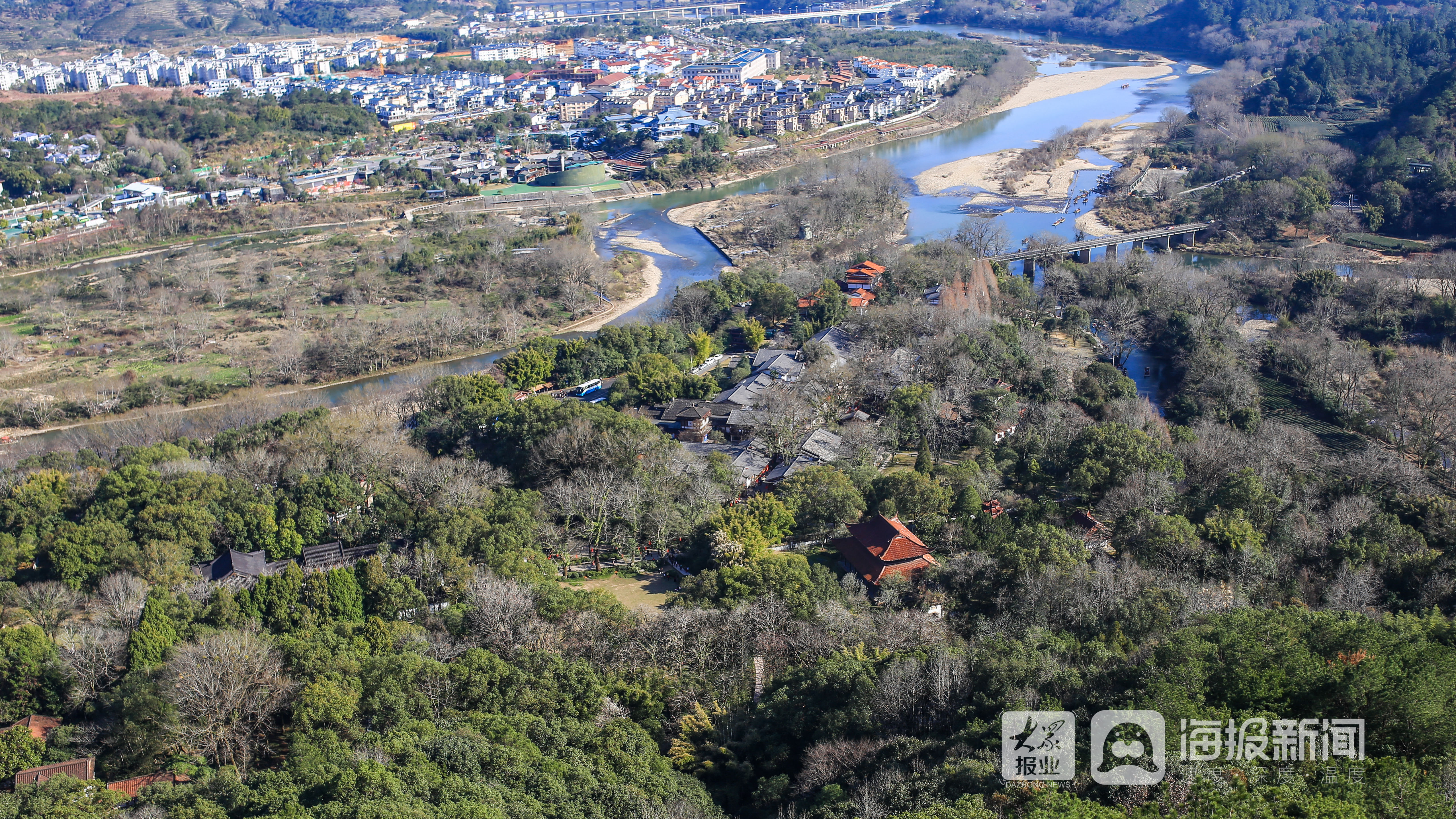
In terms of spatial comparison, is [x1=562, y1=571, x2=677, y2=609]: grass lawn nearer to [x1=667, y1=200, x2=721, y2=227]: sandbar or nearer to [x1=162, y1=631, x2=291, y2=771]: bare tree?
[x1=162, y1=631, x2=291, y2=771]: bare tree

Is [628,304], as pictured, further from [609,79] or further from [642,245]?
[609,79]

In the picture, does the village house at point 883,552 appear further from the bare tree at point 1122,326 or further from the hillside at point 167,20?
the hillside at point 167,20

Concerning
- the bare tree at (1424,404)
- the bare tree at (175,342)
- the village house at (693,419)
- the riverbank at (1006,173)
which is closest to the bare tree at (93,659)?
the village house at (693,419)

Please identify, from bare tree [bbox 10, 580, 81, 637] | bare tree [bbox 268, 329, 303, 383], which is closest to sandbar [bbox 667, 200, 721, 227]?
bare tree [bbox 268, 329, 303, 383]

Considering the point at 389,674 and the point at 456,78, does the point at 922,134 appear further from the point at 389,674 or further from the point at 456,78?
the point at 389,674

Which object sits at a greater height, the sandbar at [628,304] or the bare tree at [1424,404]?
the bare tree at [1424,404]
